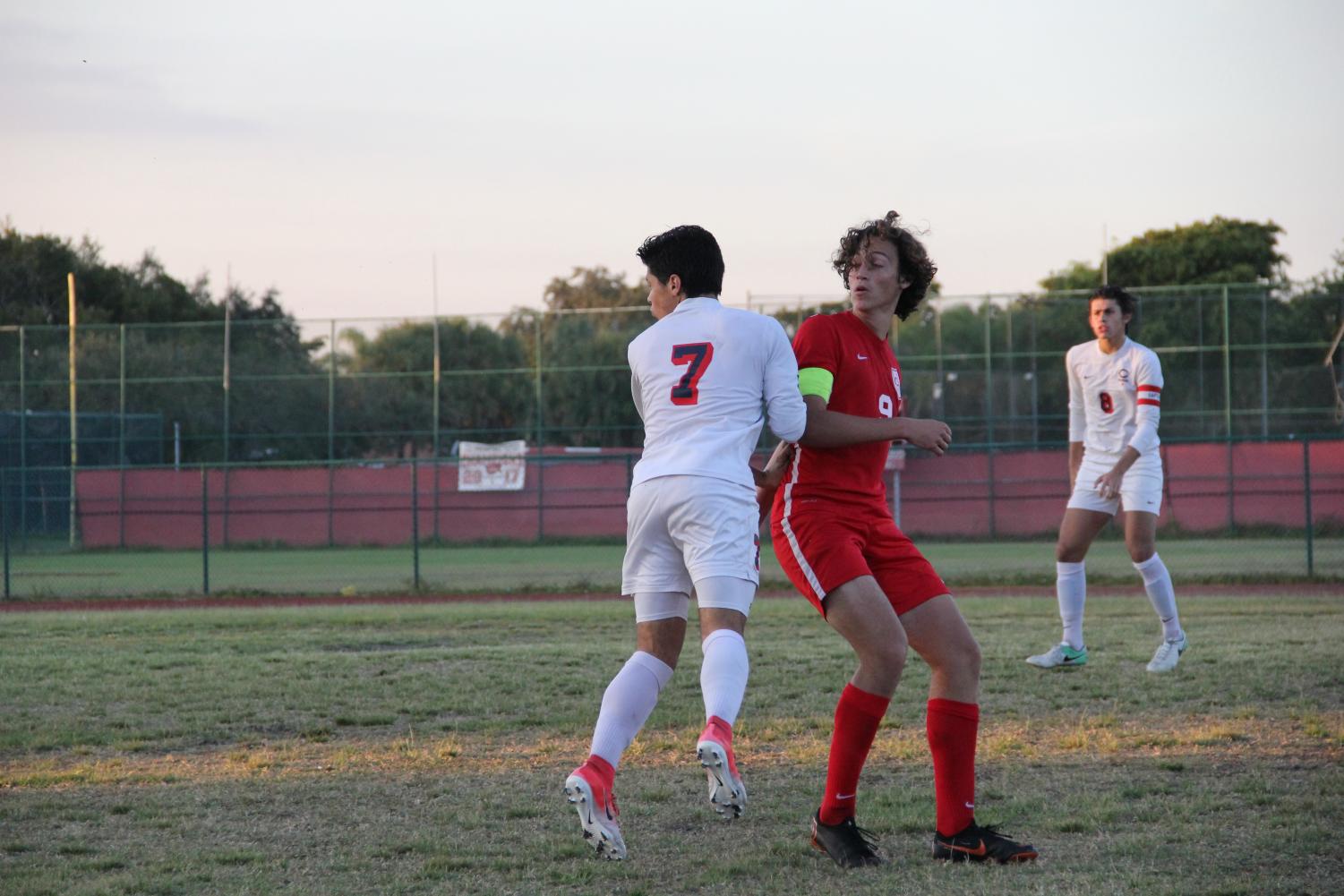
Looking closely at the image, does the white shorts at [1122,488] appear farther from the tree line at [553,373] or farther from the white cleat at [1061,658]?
the tree line at [553,373]

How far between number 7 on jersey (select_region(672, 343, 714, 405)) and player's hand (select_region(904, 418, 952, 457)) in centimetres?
61

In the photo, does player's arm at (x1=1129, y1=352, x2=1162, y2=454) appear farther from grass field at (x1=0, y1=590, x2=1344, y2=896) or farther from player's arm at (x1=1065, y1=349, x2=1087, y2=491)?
grass field at (x1=0, y1=590, x2=1344, y2=896)

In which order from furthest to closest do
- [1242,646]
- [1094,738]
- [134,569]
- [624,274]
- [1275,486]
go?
[624,274] → [1275,486] → [134,569] → [1242,646] → [1094,738]

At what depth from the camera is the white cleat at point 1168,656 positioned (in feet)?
26.3

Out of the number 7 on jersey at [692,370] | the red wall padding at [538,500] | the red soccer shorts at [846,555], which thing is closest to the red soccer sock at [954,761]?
the red soccer shorts at [846,555]

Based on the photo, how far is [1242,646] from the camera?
9.15 metres

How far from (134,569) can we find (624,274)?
40481 mm

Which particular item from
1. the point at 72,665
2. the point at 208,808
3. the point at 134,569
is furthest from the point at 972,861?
the point at 134,569

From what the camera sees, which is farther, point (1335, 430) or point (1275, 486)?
point (1335, 430)

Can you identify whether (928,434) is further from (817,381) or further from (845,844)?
(845,844)

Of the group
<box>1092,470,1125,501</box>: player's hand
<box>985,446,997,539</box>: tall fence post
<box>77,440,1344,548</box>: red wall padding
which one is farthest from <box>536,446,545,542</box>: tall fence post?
<box>1092,470,1125,501</box>: player's hand

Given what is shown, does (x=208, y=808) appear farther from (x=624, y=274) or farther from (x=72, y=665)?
(x=624, y=274)

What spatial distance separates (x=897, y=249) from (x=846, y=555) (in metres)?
1.06

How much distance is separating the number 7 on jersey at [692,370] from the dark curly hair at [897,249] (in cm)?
72
